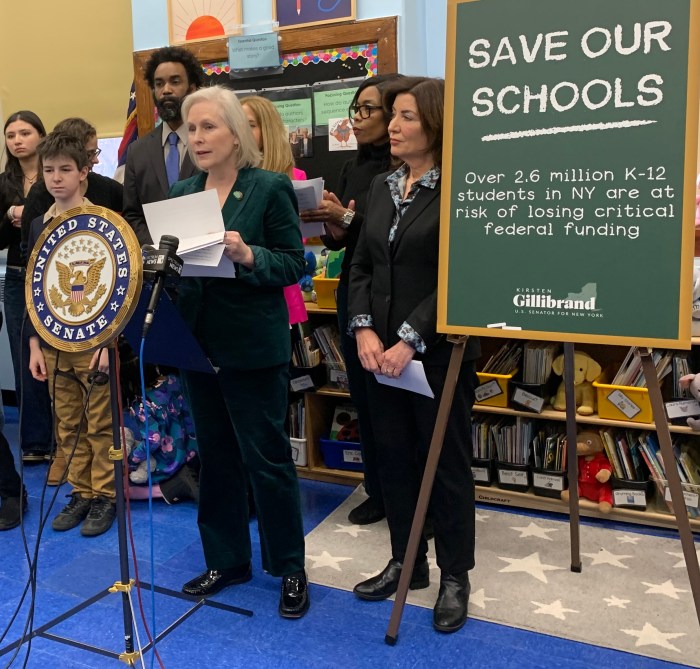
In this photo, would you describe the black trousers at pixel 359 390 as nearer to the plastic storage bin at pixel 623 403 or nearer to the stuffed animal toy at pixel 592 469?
the stuffed animal toy at pixel 592 469

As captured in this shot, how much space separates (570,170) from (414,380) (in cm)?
65

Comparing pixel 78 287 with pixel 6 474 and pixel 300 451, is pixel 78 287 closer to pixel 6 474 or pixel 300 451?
pixel 6 474

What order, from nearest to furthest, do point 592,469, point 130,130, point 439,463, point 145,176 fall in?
1. point 439,463
2. point 145,176
3. point 592,469
4. point 130,130

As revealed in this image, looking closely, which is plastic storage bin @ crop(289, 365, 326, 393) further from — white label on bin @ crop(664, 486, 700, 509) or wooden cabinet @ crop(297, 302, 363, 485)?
white label on bin @ crop(664, 486, 700, 509)

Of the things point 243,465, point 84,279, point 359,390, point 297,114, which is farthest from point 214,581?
point 297,114

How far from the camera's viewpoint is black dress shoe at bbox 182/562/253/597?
7.38 feet

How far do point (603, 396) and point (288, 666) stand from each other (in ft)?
4.94

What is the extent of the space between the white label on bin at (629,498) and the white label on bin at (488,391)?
57 centimetres

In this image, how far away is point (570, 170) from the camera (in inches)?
65.6

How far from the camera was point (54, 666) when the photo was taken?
6.33 ft

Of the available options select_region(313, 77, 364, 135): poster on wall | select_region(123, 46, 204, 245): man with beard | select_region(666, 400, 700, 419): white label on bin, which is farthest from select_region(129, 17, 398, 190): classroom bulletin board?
select_region(666, 400, 700, 419): white label on bin

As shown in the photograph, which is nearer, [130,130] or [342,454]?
[342,454]

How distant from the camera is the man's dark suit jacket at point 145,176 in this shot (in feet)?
8.37

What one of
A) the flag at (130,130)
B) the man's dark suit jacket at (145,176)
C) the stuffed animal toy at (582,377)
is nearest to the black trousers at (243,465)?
the man's dark suit jacket at (145,176)
